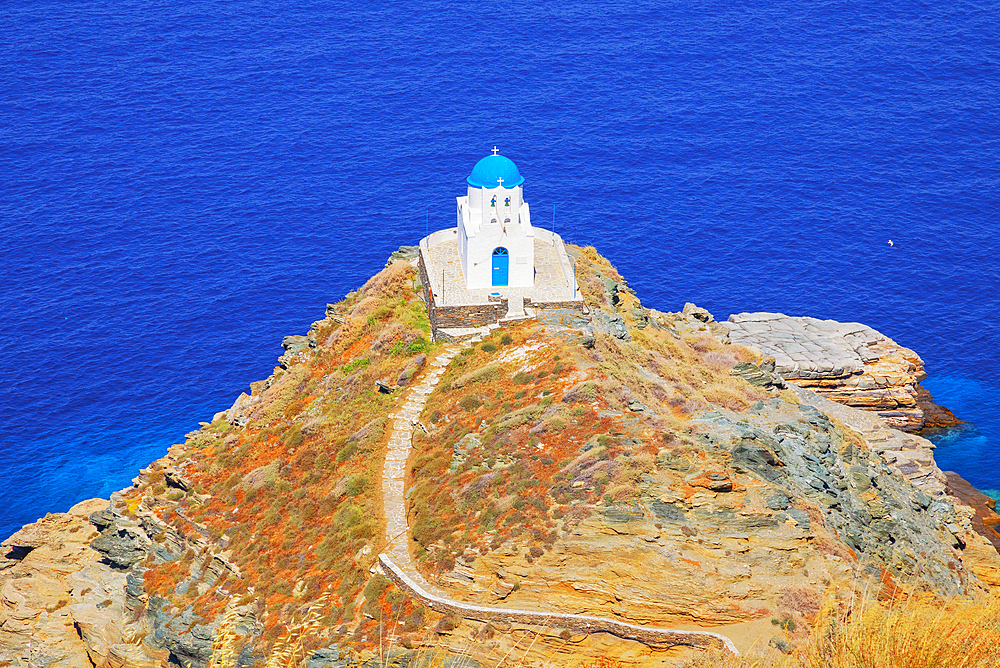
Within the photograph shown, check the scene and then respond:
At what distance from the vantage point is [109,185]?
4220 inches

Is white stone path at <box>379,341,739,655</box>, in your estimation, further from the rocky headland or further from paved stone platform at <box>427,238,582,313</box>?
paved stone platform at <box>427,238,582,313</box>

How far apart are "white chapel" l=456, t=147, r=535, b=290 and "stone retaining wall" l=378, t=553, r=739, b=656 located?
22.9 meters

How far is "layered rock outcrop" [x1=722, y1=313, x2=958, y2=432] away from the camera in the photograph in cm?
7012

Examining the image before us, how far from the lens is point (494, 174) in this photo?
54312mm

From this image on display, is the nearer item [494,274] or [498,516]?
[498,516]

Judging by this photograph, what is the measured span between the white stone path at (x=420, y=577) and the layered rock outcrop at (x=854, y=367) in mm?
29319

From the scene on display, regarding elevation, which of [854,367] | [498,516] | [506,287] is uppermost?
[854,367]

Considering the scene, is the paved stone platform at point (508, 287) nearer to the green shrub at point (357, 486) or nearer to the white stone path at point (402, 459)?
the white stone path at point (402, 459)

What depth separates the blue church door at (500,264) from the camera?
55281 mm

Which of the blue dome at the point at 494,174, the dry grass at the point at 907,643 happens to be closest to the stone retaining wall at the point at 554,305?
the blue dome at the point at 494,174

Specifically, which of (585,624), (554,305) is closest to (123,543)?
(554,305)

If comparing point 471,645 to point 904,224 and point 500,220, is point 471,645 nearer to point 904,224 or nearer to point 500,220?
point 500,220

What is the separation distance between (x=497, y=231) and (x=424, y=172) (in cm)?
5532

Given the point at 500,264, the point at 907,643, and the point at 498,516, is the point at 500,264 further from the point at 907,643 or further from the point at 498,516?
the point at 907,643
